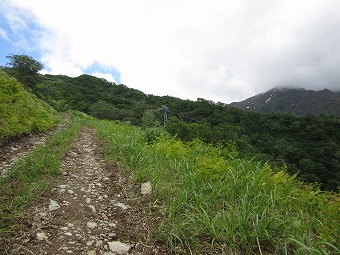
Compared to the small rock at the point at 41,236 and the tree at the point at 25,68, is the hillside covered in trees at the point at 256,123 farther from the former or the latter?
the small rock at the point at 41,236

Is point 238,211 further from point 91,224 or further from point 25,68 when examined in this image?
point 25,68

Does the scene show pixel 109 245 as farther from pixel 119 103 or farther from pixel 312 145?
pixel 119 103

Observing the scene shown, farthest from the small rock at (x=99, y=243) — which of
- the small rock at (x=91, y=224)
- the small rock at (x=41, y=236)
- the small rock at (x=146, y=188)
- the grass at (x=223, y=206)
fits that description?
the small rock at (x=146, y=188)

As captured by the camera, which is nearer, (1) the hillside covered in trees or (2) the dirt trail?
(2) the dirt trail

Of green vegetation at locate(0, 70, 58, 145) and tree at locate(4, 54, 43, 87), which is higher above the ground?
tree at locate(4, 54, 43, 87)

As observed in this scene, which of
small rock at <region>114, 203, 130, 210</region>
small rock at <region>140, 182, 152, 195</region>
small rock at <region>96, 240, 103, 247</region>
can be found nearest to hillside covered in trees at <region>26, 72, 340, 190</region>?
small rock at <region>140, 182, 152, 195</region>

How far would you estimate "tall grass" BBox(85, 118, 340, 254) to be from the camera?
2.66 metres

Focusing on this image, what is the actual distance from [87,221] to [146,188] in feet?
4.17

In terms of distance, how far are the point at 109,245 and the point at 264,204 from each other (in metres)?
2.20

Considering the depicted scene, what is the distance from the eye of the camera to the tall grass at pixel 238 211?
Result: 2.66 meters

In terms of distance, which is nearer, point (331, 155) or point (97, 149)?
point (97, 149)

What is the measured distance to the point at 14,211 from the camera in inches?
116

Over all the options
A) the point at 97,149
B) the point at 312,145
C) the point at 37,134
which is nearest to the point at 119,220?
the point at 97,149

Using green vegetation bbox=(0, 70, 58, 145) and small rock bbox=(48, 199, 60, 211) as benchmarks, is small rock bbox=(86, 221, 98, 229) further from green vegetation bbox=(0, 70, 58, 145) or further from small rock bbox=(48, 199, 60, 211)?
green vegetation bbox=(0, 70, 58, 145)
